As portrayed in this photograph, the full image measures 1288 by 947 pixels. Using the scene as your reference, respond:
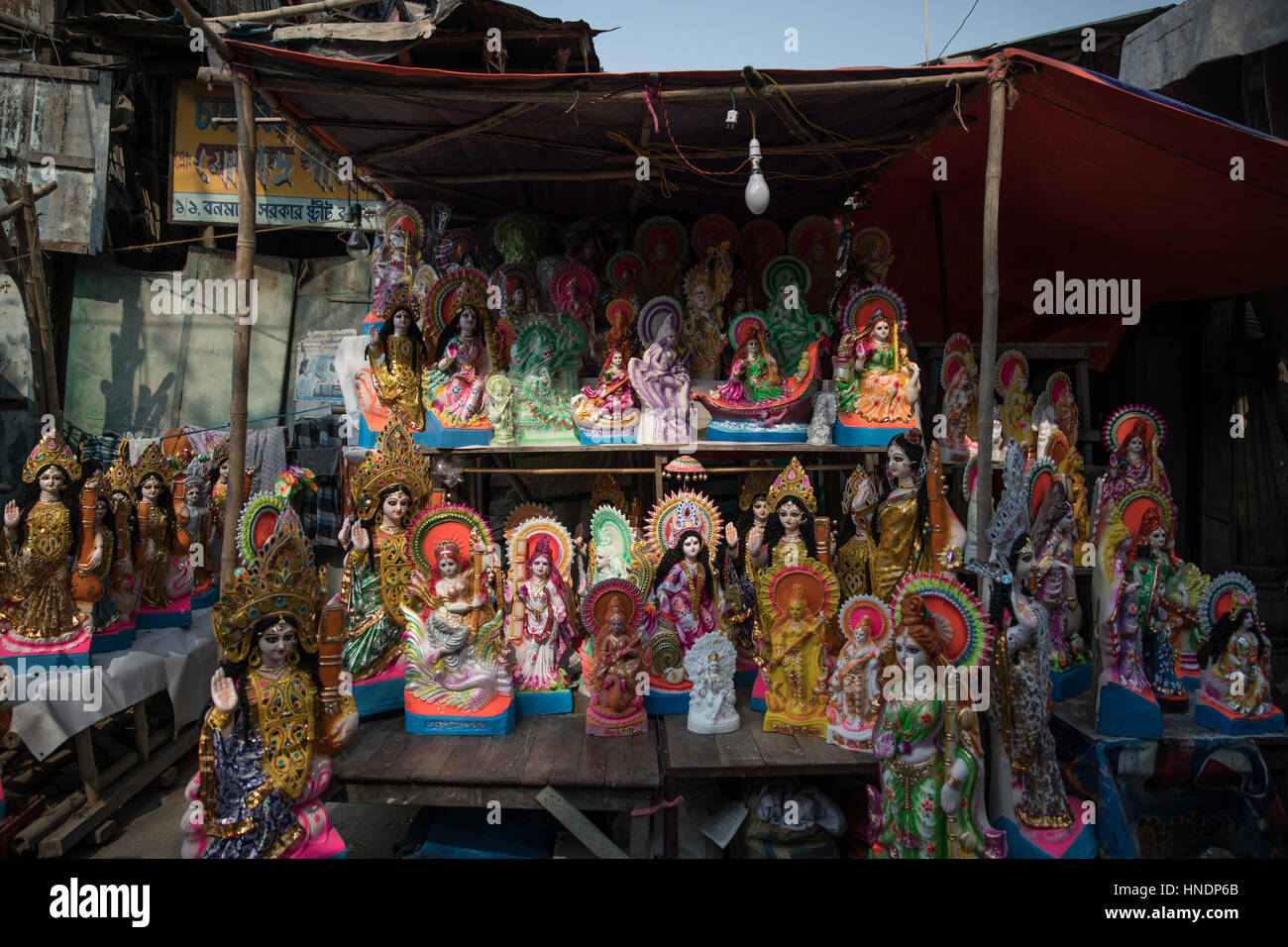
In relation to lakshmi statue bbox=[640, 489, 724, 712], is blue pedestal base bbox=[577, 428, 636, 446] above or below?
above

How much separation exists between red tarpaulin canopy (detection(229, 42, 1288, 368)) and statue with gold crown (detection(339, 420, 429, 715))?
2457 mm

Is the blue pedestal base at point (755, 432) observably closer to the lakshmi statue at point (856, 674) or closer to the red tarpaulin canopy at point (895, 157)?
the lakshmi statue at point (856, 674)

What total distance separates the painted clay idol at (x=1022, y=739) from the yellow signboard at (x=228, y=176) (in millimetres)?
9948

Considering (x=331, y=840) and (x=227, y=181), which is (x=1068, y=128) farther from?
(x=227, y=181)

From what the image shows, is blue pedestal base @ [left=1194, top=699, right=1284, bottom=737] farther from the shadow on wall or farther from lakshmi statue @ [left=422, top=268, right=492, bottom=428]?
the shadow on wall

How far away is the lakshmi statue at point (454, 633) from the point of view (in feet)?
16.5

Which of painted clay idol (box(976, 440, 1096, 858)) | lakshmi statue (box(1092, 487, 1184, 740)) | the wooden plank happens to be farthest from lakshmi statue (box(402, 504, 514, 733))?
lakshmi statue (box(1092, 487, 1184, 740))

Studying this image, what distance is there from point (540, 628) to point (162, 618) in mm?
3721

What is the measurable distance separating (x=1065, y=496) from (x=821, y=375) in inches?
104

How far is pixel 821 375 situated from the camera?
6.91 metres

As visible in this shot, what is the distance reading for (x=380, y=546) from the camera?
5699 millimetres

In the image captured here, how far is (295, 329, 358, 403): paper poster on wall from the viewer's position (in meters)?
11.2

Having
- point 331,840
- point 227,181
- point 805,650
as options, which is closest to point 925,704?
point 805,650

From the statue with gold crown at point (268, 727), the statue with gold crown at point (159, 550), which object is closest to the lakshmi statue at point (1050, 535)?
the statue with gold crown at point (268, 727)
